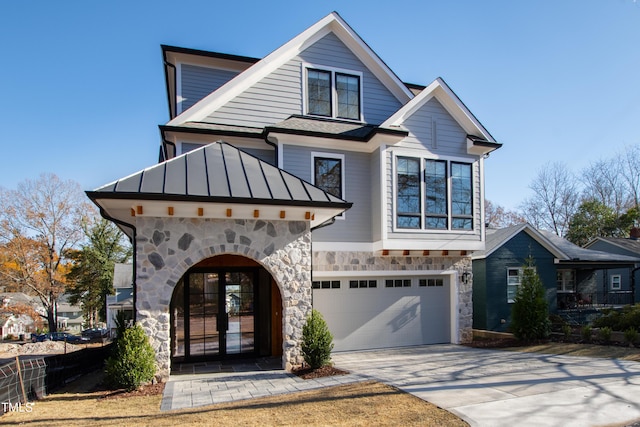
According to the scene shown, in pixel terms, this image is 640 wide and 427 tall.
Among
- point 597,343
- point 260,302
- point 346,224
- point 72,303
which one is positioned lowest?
point 72,303

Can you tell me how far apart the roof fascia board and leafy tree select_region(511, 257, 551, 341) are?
4.55 metres

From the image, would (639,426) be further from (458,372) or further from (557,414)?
(458,372)

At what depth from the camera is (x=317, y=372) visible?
340 inches

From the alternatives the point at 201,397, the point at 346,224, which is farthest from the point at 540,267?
the point at 201,397

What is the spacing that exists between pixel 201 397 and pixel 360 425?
3.04 metres

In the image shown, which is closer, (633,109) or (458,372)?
(458,372)

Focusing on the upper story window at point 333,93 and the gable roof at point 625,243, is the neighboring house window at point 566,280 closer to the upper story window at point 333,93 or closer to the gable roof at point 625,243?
the gable roof at point 625,243

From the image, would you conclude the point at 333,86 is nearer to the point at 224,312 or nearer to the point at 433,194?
the point at 433,194

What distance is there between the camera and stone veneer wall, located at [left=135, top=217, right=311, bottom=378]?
816 centimetres

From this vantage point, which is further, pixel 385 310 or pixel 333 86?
pixel 333 86

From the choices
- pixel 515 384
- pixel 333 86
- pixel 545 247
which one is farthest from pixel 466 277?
pixel 333 86

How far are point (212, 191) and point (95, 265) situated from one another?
32967 millimetres

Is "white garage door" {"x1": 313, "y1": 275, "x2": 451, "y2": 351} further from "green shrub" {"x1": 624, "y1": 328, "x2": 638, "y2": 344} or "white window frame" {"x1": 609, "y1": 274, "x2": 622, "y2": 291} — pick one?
"white window frame" {"x1": 609, "y1": 274, "x2": 622, "y2": 291}

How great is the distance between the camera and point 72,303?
3784cm
